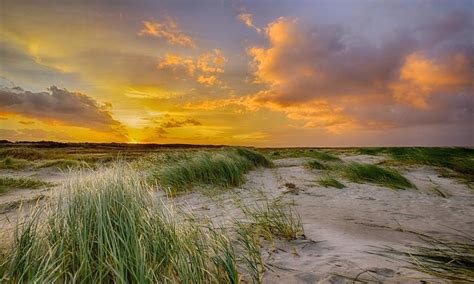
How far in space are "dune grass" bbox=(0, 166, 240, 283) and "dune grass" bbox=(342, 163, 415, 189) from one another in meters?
→ 4.87

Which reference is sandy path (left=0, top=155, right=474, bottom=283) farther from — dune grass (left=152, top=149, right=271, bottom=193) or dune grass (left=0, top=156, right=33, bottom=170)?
dune grass (left=0, top=156, right=33, bottom=170)

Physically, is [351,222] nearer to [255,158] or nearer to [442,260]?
[442,260]

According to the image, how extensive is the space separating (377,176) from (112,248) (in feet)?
19.3

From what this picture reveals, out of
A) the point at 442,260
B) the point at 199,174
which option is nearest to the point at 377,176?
the point at 199,174

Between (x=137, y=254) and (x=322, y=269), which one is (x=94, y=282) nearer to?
(x=137, y=254)

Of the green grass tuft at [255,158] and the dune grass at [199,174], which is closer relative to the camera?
the dune grass at [199,174]

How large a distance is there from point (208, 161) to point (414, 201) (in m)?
4.05

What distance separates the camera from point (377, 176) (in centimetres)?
652

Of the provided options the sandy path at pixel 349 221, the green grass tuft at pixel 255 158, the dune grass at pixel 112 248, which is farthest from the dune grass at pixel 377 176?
the dune grass at pixel 112 248

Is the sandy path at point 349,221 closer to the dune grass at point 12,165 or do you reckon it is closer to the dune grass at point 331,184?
the dune grass at point 331,184

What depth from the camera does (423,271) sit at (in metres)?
1.87

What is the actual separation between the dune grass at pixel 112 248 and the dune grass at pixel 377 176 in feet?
16.0

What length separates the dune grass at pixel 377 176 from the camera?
5.93m

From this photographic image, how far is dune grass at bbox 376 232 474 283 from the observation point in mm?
1809
